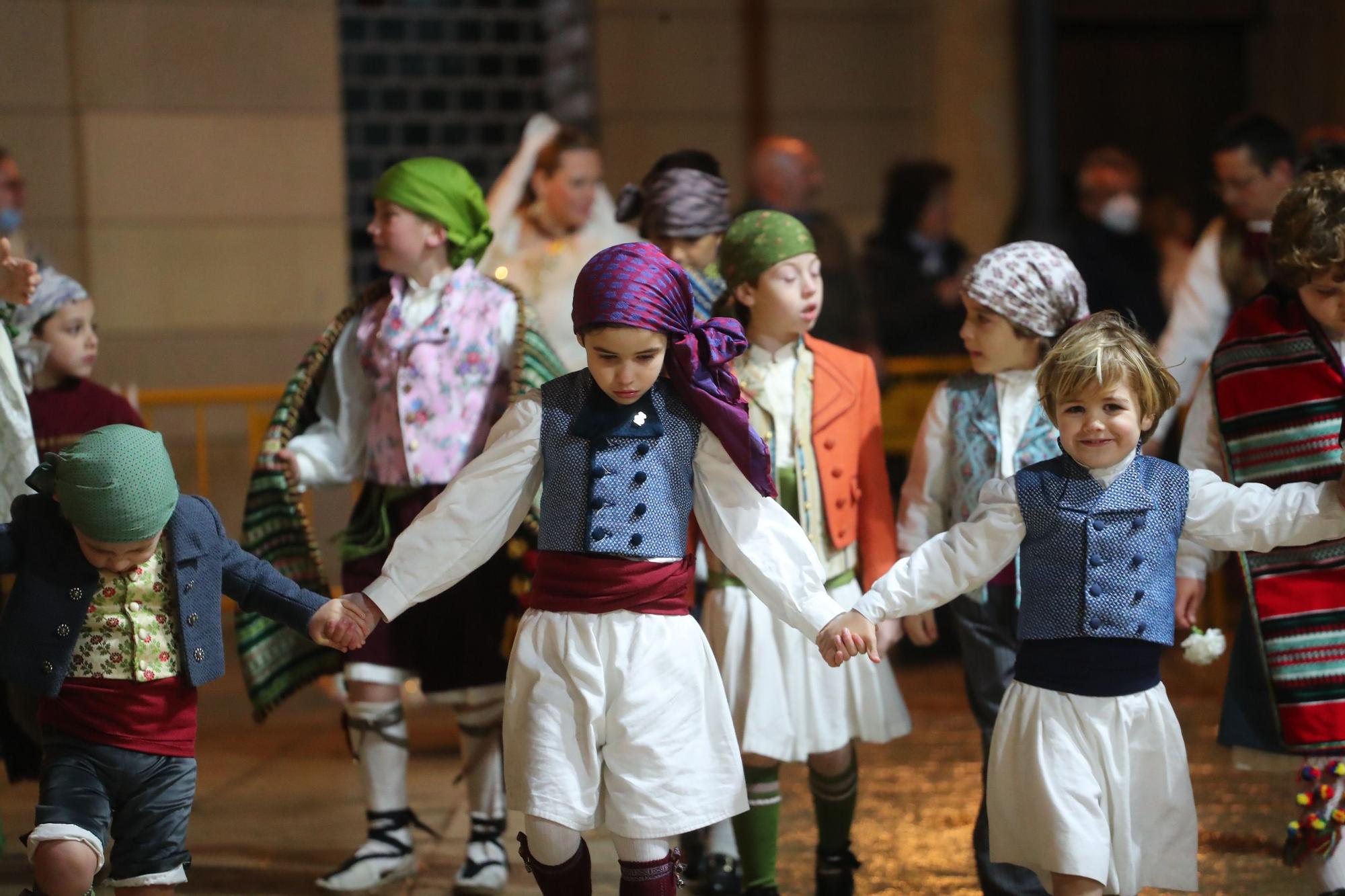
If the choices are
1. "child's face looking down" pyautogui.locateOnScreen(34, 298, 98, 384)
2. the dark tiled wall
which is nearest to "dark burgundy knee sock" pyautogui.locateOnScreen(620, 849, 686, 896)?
"child's face looking down" pyautogui.locateOnScreen(34, 298, 98, 384)

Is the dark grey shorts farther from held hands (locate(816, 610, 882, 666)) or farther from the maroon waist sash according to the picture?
held hands (locate(816, 610, 882, 666))

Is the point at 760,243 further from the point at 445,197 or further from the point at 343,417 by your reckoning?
the point at 343,417

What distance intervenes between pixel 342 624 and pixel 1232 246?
3.66m

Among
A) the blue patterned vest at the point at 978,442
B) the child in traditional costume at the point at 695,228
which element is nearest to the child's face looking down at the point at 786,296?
the child in traditional costume at the point at 695,228

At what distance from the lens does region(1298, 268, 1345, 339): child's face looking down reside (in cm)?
395

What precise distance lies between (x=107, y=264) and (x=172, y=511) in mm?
5738

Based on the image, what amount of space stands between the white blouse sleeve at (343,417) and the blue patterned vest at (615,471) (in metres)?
1.18

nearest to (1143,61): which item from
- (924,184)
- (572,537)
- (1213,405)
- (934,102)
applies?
(934,102)

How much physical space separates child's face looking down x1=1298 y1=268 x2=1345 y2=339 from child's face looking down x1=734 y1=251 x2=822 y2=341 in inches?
46.7

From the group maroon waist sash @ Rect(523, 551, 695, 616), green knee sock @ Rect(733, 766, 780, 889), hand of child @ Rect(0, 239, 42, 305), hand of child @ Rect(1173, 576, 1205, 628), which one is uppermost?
hand of child @ Rect(0, 239, 42, 305)

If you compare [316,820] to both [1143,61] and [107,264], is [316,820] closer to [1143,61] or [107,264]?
[107,264]

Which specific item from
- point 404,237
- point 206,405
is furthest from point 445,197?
point 206,405

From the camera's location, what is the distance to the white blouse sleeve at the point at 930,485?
438cm

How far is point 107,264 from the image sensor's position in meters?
9.02
